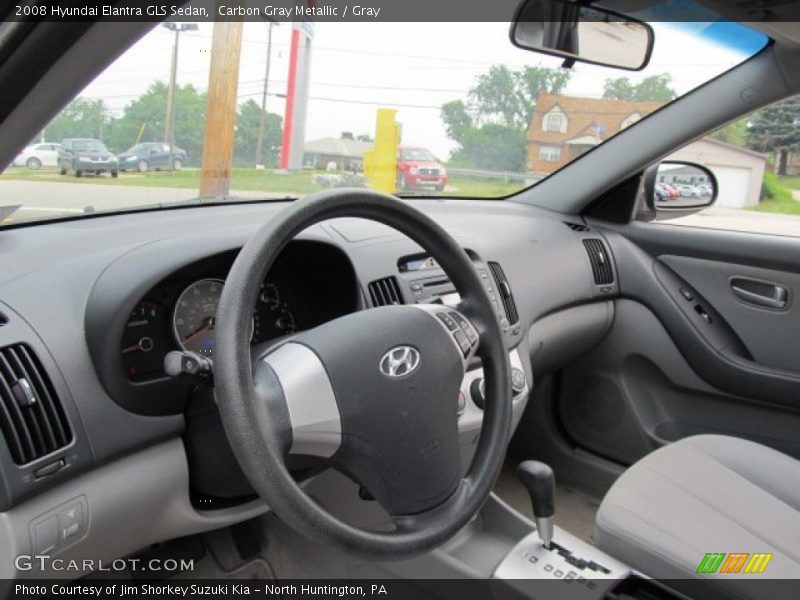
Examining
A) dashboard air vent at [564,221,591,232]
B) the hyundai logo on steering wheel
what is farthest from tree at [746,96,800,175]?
the hyundai logo on steering wheel

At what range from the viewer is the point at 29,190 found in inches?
62.2

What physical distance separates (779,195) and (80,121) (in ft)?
8.04

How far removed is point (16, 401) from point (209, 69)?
1.03 m

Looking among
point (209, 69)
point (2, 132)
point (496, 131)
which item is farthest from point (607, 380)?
point (2, 132)

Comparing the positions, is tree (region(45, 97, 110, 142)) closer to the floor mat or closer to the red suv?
the red suv

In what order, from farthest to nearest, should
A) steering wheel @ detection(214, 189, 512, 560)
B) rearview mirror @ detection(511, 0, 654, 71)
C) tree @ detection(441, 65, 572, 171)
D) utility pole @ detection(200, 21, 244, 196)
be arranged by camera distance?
tree @ detection(441, 65, 572, 171) < rearview mirror @ detection(511, 0, 654, 71) < utility pole @ detection(200, 21, 244, 196) < steering wheel @ detection(214, 189, 512, 560)

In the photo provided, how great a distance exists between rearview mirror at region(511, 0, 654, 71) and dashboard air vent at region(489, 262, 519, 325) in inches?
28.7

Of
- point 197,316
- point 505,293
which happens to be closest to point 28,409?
point 197,316

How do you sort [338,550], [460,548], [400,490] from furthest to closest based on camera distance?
[460,548] < [400,490] < [338,550]

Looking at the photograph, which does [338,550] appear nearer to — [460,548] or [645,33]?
[460,548]

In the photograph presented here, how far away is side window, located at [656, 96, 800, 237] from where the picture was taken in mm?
2631

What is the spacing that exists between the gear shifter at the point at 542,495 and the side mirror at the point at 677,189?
1753mm

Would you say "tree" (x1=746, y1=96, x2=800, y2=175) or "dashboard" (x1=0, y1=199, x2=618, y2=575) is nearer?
"dashboard" (x1=0, y1=199, x2=618, y2=575)

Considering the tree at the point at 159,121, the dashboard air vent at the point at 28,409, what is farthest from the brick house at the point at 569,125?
the dashboard air vent at the point at 28,409
